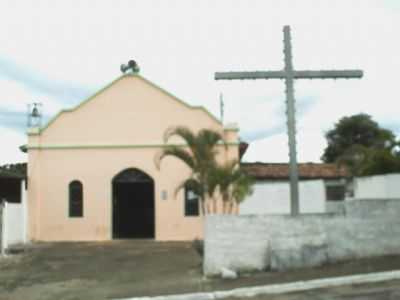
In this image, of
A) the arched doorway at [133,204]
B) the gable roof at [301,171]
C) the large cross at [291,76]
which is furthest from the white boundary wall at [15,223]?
the gable roof at [301,171]

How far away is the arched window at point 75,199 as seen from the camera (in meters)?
20.5

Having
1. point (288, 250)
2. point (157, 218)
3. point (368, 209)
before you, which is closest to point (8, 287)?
point (288, 250)

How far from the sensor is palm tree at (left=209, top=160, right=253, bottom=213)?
12.9 m

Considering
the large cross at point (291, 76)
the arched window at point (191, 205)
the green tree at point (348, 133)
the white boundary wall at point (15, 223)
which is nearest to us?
the large cross at point (291, 76)

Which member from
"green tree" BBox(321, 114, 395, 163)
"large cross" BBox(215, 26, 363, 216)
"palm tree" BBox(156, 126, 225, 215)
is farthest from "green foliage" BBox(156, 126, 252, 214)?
"green tree" BBox(321, 114, 395, 163)

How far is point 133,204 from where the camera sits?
71.2ft

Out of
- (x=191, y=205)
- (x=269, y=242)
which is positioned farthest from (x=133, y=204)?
(x=269, y=242)

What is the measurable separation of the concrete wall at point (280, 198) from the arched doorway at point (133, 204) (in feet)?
12.7

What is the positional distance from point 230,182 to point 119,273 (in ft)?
11.3

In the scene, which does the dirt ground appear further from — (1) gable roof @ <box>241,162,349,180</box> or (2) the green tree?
(2) the green tree

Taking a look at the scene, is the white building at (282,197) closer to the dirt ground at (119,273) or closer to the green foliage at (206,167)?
the dirt ground at (119,273)

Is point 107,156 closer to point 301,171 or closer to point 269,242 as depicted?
point 301,171

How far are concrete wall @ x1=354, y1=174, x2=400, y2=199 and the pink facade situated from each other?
189 inches

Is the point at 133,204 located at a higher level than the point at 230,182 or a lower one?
lower
